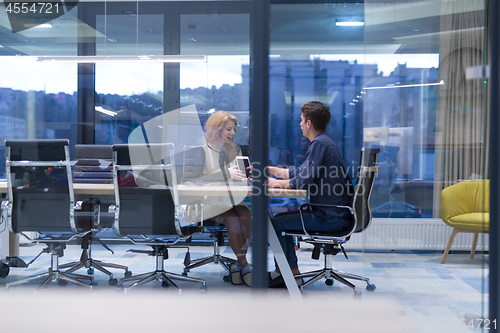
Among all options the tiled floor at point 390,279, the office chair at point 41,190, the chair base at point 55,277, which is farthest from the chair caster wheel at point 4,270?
the office chair at point 41,190

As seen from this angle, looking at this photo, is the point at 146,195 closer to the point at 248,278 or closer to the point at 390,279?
the point at 248,278

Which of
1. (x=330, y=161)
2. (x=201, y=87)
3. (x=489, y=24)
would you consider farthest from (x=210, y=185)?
(x=201, y=87)

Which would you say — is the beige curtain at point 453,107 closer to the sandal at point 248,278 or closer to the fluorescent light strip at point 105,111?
the sandal at point 248,278

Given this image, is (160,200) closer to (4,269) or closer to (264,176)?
(264,176)

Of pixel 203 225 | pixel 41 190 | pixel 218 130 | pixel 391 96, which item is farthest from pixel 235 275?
pixel 391 96

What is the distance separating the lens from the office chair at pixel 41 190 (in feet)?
8.46

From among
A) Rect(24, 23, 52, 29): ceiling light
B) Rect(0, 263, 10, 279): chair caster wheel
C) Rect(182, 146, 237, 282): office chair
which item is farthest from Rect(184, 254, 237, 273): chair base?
Rect(24, 23, 52, 29): ceiling light

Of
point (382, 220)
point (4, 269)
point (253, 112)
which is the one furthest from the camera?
point (382, 220)

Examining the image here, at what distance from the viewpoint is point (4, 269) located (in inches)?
125

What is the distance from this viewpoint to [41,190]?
2676mm

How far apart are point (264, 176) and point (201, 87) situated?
342 centimetres

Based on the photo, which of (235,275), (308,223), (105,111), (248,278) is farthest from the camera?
(105,111)

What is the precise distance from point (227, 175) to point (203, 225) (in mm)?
442

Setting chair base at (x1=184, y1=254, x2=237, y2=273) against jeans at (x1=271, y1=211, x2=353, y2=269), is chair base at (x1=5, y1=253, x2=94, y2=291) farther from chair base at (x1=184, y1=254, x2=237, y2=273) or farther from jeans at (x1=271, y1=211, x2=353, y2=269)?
jeans at (x1=271, y1=211, x2=353, y2=269)
